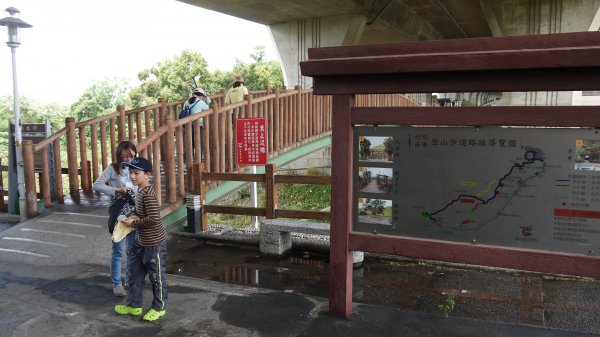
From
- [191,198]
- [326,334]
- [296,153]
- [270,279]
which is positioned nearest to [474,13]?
[296,153]

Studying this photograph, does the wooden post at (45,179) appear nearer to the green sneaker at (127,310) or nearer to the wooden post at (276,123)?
the green sneaker at (127,310)

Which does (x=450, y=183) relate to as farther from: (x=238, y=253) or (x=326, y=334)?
(x=238, y=253)

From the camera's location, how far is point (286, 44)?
21.1 m

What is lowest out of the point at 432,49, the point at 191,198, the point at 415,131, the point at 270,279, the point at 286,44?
the point at 270,279

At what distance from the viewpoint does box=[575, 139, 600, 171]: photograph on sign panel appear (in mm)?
3307

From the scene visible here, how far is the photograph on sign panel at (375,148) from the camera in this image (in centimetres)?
387

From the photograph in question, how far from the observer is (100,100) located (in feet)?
121

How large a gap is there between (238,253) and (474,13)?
59.0 ft

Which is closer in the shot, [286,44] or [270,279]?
[270,279]

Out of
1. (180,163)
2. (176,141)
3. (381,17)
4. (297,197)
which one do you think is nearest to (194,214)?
(180,163)

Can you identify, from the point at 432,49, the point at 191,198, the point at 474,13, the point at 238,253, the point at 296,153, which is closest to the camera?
the point at 432,49

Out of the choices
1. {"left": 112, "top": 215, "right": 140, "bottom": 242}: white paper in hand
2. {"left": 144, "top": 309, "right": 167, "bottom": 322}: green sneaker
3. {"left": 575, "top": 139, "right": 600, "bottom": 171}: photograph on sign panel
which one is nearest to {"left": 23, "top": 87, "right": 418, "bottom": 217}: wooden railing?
{"left": 112, "top": 215, "right": 140, "bottom": 242}: white paper in hand

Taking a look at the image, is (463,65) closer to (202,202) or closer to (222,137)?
(202,202)

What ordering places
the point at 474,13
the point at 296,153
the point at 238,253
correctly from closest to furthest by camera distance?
the point at 238,253 → the point at 296,153 → the point at 474,13
